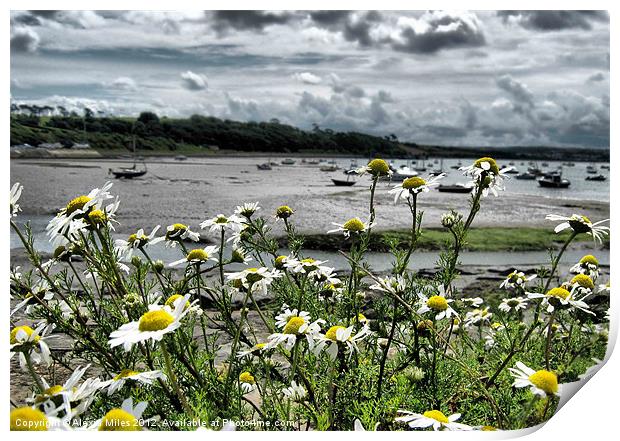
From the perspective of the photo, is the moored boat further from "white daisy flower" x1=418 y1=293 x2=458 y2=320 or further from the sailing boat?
the sailing boat

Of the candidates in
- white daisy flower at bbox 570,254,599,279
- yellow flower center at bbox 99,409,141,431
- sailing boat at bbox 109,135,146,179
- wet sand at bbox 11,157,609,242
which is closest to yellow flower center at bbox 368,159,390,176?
wet sand at bbox 11,157,609,242

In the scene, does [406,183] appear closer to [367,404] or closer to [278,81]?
[367,404]

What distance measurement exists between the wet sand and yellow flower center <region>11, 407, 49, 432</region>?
36.8 inches

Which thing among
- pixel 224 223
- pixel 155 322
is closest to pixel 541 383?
pixel 155 322

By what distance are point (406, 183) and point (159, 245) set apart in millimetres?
1064

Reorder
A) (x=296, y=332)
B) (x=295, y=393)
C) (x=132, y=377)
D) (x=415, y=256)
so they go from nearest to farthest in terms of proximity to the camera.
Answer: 1. (x=132, y=377)
2. (x=296, y=332)
3. (x=295, y=393)
4. (x=415, y=256)

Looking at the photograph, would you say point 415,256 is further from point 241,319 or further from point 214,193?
point 241,319

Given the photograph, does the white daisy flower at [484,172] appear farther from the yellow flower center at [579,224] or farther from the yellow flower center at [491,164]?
the yellow flower center at [579,224]

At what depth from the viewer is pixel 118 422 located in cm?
100

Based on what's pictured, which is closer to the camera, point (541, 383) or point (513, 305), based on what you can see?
point (541, 383)

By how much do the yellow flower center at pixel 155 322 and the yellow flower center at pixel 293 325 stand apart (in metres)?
0.29

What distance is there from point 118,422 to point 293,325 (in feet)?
1.30

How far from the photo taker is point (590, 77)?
2.14 m
